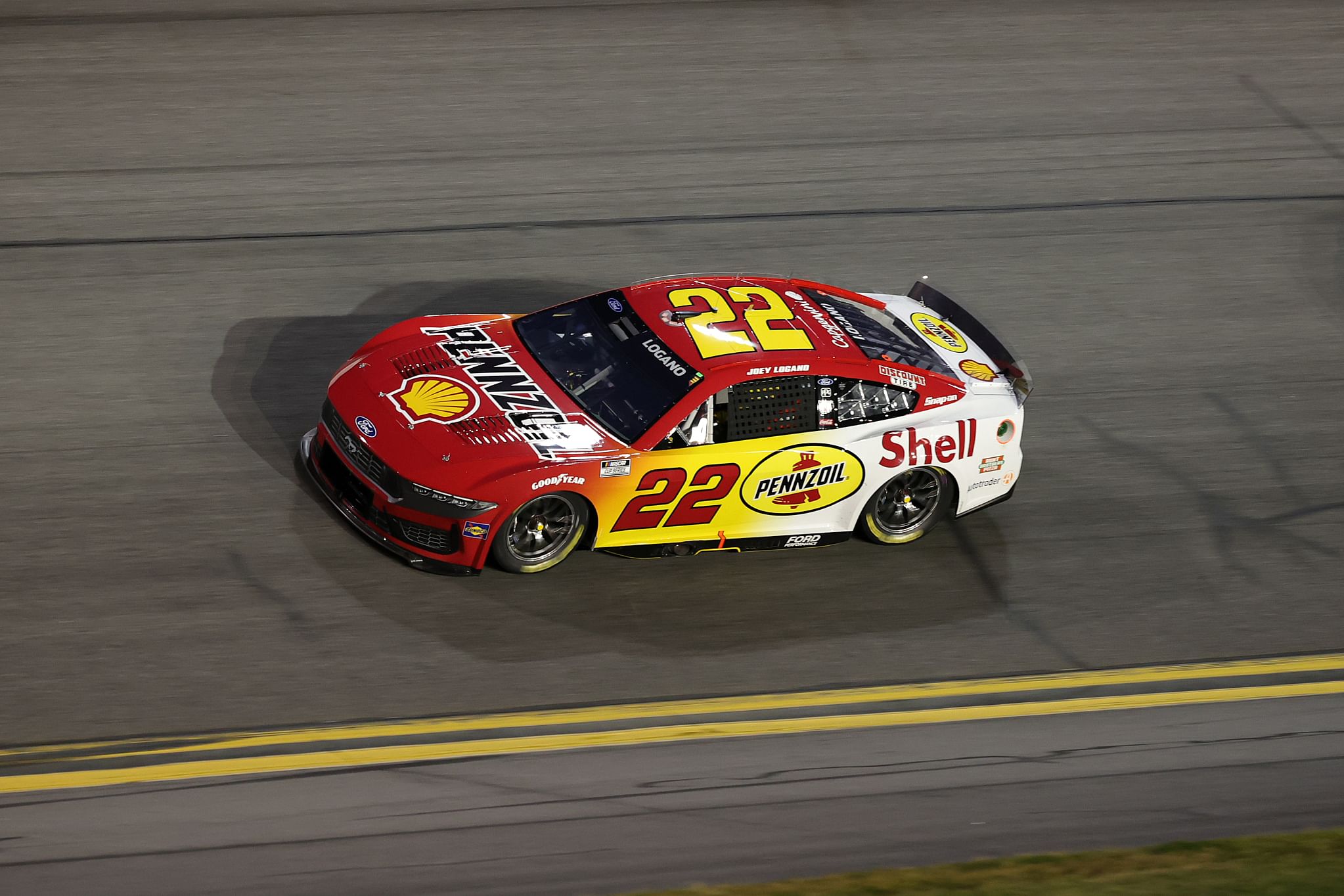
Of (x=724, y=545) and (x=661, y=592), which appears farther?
(x=724, y=545)

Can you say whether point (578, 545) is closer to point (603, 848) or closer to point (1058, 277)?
point (603, 848)

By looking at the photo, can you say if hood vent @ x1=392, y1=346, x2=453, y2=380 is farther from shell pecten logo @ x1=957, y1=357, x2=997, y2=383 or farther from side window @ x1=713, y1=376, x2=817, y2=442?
shell pecten logo @ x1=957, y1=357, x2=997, y2=383

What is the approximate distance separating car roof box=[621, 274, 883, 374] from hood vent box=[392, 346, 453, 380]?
48.4 inches

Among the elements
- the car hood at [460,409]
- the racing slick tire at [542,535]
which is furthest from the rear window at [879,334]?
the racing slick tire at [542,535]

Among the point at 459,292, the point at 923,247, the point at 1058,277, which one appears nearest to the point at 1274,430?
the point at 1058,277

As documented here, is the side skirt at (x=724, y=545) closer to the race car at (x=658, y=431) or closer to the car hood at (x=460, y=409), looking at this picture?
the race car at (x=658, y=431)

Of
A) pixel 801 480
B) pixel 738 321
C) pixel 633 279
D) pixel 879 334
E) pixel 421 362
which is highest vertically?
pixel 738 321

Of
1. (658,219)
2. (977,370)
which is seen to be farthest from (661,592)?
(658,219)

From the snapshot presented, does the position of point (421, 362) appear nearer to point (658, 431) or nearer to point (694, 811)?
point (658, 431)

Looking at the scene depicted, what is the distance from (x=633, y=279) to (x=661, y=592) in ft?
13.7

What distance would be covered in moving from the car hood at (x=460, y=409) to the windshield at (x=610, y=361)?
9 centimetres

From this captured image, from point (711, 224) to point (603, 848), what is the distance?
23.5 ft

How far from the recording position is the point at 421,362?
332 inches

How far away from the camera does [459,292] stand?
11383 mm
